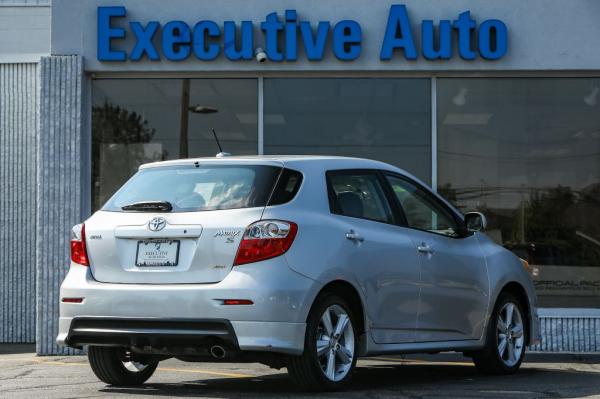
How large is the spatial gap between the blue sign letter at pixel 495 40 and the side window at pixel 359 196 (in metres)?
4.74

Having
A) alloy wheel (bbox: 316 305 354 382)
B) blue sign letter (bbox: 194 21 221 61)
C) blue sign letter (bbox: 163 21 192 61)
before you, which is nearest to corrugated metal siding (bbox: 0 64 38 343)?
blue sign letter (bbox: 163 21 192 61)

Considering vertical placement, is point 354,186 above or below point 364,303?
above

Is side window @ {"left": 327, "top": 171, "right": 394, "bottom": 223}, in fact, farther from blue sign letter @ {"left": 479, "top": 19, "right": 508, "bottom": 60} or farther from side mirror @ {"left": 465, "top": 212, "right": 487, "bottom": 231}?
blue sign letter @ {"left": 479, "top": 19, "right": 508, "bottom": 60}

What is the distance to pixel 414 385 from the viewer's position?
29.7 feet

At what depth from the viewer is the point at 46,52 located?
15.4 m

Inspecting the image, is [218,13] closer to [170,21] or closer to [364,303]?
[170,21]

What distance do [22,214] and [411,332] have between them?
777 centimetres

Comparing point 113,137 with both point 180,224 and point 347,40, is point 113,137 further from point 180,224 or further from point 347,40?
point 180,224

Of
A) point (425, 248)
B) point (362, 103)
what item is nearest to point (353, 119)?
point (362, 103)

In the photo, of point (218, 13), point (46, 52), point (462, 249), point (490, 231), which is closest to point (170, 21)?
point (218, 13)

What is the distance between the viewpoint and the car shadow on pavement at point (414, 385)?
8.22 m

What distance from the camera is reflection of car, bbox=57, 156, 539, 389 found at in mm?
7598

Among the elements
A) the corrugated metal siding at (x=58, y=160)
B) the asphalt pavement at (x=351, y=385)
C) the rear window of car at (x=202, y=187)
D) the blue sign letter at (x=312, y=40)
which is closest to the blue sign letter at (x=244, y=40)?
the blue sign letter at (x=312, y=40)

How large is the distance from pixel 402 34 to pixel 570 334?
3728 millimetres
